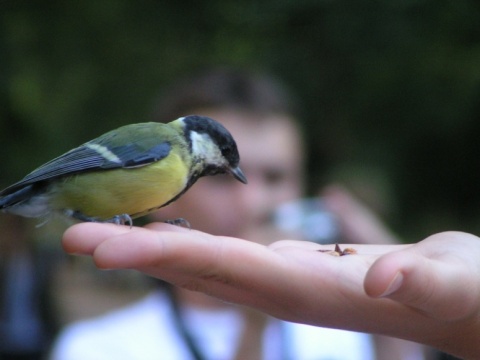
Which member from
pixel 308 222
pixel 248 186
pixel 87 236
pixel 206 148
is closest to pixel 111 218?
pixel 206 148

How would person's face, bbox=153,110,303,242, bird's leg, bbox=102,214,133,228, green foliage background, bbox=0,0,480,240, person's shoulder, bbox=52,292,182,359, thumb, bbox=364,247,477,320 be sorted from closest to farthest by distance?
thumb, bbox=364,247,477,320 → bird's leg, bbox=102,214,133,228 → person's shoulder, bbox=52,292,182,359 → person's face, bbox=153,110,303,242 → green foliage background, bbox=0,0,480,240

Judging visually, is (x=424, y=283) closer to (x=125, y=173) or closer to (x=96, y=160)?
(x=125, y=173)

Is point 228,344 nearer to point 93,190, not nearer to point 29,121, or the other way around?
point 93,190

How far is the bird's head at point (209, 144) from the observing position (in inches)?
106

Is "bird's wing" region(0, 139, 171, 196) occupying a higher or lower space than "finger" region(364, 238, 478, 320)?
lower

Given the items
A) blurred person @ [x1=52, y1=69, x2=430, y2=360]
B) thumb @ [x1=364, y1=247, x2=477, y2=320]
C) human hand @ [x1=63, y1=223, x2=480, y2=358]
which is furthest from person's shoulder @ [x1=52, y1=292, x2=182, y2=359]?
thumb @ [x1=364, y1=247, x2=477, y2=320]

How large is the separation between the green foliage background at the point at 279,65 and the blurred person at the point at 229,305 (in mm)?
1540

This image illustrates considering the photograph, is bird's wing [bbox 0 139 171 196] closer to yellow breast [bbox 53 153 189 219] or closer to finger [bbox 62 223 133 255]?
yellow breast [bbox 53 153 189 219]

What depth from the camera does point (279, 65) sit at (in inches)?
227

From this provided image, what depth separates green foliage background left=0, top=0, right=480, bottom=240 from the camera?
5.12 m

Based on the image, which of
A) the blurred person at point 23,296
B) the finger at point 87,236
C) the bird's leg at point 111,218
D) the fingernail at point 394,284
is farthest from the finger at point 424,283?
the blurred person at point 23,296

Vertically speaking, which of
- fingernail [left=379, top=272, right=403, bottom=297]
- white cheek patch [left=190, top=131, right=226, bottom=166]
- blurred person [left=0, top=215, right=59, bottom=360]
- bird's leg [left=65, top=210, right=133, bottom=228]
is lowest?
blurred person [left=0, top=215, right=59, bottom=360]

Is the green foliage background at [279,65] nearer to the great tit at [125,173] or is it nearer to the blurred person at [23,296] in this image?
the blurred person at [23,296]

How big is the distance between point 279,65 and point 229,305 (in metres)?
3.04
